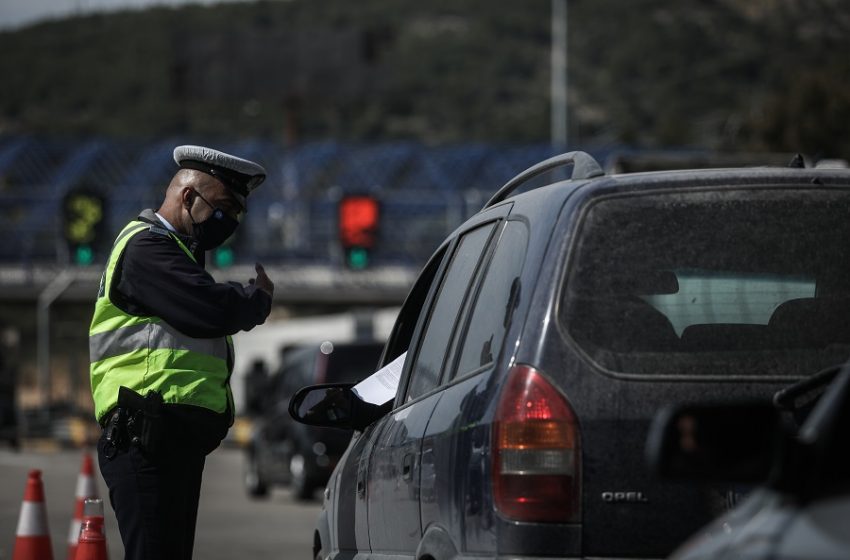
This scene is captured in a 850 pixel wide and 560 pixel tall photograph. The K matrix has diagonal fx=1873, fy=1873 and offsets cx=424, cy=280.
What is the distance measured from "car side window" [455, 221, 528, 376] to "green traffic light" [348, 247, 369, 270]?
34.8 meters

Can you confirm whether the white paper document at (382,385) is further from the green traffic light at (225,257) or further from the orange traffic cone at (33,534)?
the green traffic light at (225,257)

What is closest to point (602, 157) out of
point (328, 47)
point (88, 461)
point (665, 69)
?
point (328, 47)

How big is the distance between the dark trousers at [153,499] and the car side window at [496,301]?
4.62 ft

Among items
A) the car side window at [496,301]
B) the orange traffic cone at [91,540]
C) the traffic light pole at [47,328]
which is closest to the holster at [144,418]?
the orange traffic cone at [91,540]

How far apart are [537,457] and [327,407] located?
6.39ft

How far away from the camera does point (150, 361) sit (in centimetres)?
617

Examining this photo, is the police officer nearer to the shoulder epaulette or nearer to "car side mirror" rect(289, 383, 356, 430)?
the shoulder epaulette

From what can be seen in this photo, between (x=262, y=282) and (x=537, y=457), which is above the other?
(x=262, y=282)

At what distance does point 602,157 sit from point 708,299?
56.8 m

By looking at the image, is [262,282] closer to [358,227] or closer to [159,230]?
[159,230]

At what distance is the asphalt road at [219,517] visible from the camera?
1358cm

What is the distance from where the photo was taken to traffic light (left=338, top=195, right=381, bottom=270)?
40.1 meters

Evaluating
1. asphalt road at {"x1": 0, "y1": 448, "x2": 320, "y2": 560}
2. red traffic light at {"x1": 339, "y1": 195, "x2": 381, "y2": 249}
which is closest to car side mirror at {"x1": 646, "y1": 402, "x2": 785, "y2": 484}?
asphalt road at {"x1": 0, "y1": 448, "x2": 320, "y2": 560}

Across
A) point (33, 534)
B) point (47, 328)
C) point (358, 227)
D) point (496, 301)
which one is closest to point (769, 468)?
point (496, 301)
